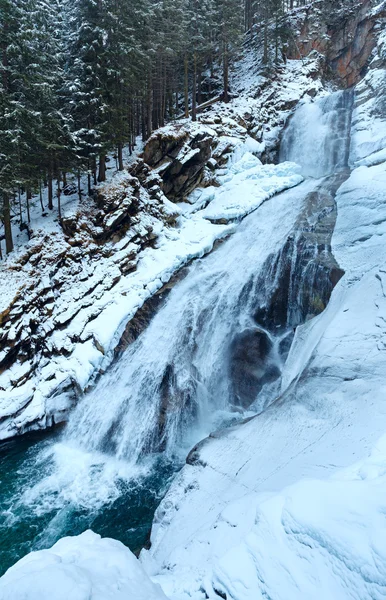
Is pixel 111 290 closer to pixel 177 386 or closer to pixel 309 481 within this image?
pixel 177 386

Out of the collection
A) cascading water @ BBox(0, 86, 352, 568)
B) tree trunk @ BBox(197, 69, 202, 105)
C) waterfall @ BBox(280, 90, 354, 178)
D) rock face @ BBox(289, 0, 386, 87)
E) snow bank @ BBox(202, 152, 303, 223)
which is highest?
rock face @ BBox(289, 0, 386, 87)

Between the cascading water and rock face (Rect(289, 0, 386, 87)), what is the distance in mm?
22235

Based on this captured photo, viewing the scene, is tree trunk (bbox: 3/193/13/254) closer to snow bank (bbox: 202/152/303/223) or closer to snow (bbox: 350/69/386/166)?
snow bank (bbox: 202/152/303/223)

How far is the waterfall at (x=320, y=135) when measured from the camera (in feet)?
72.7

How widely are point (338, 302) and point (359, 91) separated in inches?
809

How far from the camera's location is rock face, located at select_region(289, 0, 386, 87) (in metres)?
28.7

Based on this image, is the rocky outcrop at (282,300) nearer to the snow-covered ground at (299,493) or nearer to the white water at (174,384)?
the white water at (174,384)

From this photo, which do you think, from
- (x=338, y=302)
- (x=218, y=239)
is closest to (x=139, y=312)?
(x=218, y=239)

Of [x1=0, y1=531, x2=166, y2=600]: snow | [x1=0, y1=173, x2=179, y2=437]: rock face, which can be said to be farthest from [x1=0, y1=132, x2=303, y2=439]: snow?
[x1=0, y1=531, x2=166, y2=600]: snow

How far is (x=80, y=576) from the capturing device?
4141 mm

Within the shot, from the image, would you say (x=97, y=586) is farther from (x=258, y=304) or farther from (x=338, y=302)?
(x=258, y=304)

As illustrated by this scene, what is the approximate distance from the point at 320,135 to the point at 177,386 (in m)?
21.0

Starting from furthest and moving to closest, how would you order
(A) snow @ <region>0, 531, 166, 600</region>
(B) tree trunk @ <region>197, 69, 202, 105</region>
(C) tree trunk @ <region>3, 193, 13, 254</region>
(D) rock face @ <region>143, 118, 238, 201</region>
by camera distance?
(B) tree trunk @ <region>197, 69, 202, 105</region>
(D) rock face @ <region>143, 118, 238, 201</region>
(C) tree trunk @ <region>3, 193, 13, 254</region>
(A) snow @ <region>0, 531, 166, 600</region>

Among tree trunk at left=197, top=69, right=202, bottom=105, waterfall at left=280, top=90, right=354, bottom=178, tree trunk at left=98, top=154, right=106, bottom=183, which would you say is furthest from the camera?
tree trunk at left=197, top=69, right=202, bottom=105
